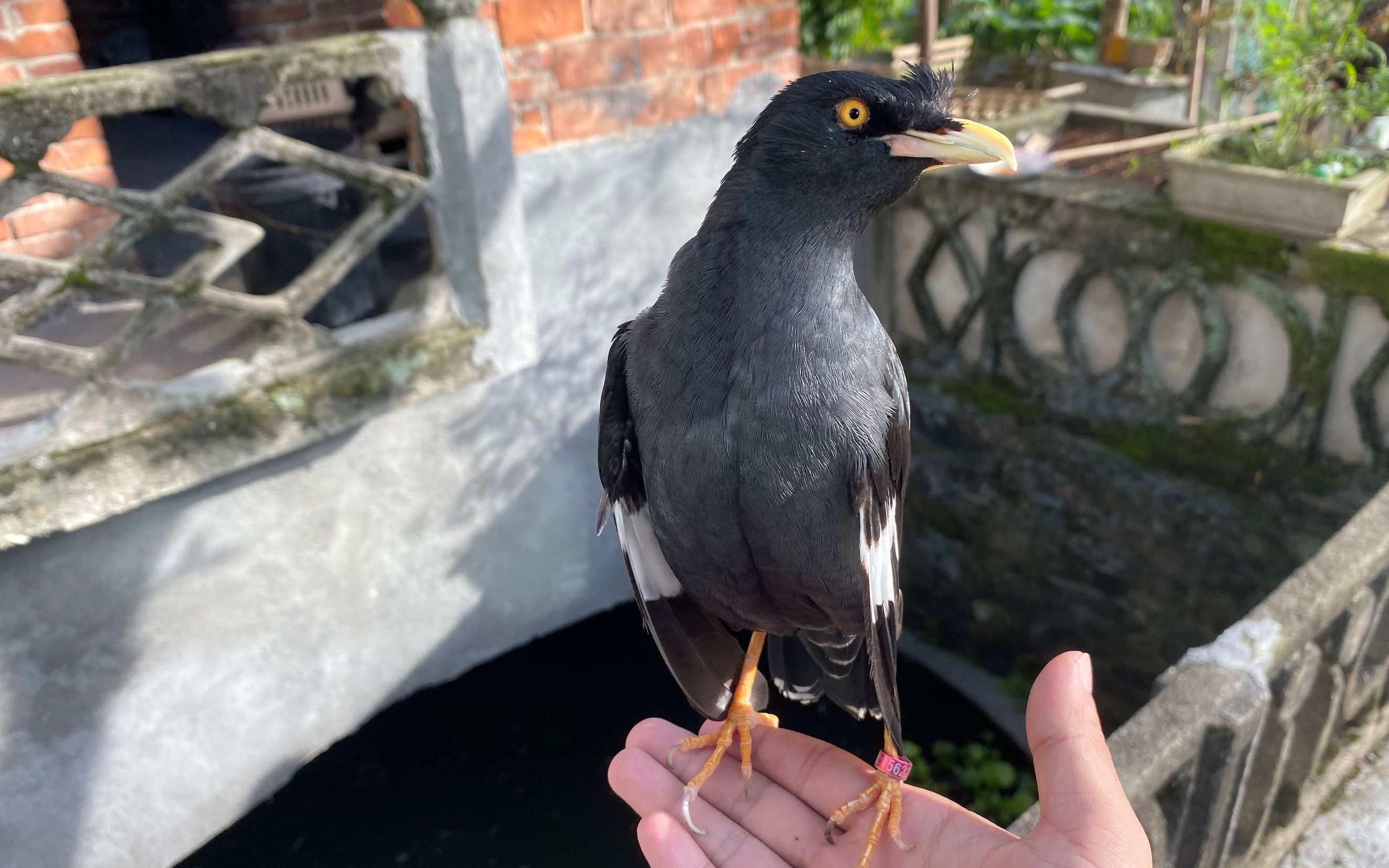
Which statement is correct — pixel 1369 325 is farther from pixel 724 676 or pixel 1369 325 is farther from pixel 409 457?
pixel 409 457

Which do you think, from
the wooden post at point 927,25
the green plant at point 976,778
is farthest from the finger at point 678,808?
the wooden post at point 927,25

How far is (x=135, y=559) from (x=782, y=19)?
2736mm

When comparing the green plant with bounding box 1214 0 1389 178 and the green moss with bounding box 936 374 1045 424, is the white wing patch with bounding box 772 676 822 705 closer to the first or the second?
the green moss with bounding box 936 374 1045 424

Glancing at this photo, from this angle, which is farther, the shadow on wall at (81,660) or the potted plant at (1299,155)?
the potted plant at (1299,155)

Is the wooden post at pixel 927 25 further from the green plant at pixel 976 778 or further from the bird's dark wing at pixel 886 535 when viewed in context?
the bird's dark wing at pixel 886 535

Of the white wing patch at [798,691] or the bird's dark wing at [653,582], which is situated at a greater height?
the bird's dark wing at [653,582]

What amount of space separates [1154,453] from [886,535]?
2511 millimetres

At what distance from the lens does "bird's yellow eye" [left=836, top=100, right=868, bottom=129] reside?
1559 mm

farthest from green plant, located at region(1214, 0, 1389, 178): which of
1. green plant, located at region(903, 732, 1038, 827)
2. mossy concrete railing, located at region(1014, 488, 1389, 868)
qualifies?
green plant, located at region(903, 732, 1038, 827)

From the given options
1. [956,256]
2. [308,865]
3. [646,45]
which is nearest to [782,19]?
[646,45]

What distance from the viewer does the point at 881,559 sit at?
1.80m

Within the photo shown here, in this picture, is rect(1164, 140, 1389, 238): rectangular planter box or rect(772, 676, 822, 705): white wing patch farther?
rect(1164, 140, 1389, 238): rectangular planter box

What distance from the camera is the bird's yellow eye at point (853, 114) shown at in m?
1.56

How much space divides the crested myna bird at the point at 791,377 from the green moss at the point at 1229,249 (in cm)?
224
